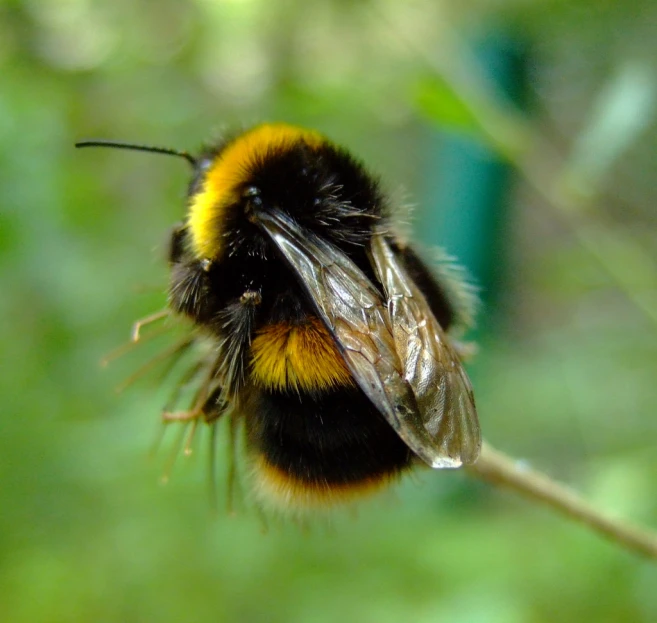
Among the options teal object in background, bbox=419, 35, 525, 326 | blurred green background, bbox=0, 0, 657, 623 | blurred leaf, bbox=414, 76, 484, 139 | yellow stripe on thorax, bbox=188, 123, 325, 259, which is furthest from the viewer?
teal object in background, bbox=419, 35, 525, 326

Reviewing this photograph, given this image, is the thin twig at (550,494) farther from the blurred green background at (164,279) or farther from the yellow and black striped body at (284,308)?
the blurred green background at (164,279)

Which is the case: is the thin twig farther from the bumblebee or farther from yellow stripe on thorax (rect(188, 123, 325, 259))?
yellow stripe on thorax (rect(188, 123, 325, 259))

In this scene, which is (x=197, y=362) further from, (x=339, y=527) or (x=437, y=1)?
(x=437, y=1)

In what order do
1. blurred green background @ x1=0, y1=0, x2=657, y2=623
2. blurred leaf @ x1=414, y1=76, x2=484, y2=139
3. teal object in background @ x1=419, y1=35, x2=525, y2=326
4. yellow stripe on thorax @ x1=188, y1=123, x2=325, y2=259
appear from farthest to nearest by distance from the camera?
1. teal object in background @ x1=419, y1=35, x2=525, y2=326
2. blurred green background @ x1=0, y1=0, x2=657, y2=623
3. blurred leaf @ x1=414, y1=76, x2=484, y2=139
4. yellow stripe on thorax @ x1=188, y1=123, x2=325, y2=259

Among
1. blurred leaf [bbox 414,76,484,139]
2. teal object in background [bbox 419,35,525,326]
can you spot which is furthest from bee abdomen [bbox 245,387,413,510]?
teal object in background [bbox 419,35,525,326]

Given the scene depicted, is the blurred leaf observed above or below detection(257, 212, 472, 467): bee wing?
above

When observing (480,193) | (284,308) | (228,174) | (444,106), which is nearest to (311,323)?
(284,308)

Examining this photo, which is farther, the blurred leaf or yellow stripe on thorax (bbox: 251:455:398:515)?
the blurred leaf
